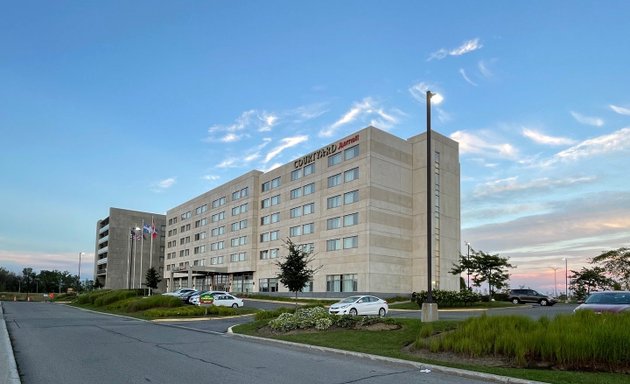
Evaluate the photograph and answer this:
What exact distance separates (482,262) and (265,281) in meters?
37.6

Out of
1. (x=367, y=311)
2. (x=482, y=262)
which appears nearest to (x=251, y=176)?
(x=482, y=262)

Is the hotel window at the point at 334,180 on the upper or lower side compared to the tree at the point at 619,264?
upper

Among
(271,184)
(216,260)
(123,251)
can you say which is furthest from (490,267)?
(123,251)

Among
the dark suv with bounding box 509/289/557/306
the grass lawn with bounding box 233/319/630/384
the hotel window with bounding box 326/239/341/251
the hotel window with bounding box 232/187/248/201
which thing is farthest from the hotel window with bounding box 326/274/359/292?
the grass lawn with bounding box 233/319/630/384

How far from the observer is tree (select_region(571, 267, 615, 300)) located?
6756 cm

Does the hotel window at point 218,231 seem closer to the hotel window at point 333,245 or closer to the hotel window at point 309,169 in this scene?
the hotel window at point 309,169

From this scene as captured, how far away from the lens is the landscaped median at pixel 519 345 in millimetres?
10180

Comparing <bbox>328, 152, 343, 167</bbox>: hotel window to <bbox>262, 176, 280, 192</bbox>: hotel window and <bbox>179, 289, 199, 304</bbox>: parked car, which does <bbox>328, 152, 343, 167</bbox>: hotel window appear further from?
<bbox>179, 289, 199, 304</bbox>: parked car

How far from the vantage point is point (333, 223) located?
67.1 meters

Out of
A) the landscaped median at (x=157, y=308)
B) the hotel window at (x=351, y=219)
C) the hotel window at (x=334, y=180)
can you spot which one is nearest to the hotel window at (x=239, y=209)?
the hotel window at (x=334, y=180)

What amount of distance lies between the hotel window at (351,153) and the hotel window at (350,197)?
4.61 meters

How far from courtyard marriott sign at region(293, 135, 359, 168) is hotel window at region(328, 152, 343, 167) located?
541 mm

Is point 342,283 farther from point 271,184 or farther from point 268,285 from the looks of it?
point 271,184

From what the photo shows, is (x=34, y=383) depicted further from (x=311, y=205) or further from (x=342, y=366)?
(x=311, y=205)
